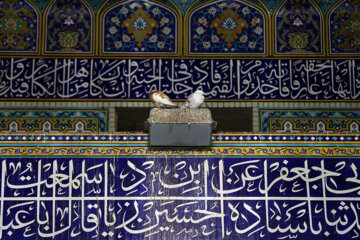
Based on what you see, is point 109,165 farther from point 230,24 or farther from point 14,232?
point 230,24

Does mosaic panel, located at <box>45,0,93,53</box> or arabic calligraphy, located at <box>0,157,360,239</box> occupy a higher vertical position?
mosaic panel, located at <box>45,0,93,53</box>

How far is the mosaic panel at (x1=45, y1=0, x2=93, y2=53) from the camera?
21.1ft

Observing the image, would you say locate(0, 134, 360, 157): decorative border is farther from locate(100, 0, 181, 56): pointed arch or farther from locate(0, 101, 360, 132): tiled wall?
locate(100, 0, 181, 56): pointed arch

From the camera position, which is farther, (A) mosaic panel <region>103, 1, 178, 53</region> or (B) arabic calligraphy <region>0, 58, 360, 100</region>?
(A) mosaic panel <region>103, 1, 178, 53</region>

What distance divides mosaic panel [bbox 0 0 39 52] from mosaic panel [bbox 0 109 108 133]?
712 mm

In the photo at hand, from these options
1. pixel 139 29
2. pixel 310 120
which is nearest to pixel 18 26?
pixel 139 29

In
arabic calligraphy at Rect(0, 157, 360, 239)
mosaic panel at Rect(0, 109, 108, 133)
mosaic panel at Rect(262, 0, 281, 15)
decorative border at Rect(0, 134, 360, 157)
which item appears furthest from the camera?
mosaic panel at Rect(262, 0, 281, 15)

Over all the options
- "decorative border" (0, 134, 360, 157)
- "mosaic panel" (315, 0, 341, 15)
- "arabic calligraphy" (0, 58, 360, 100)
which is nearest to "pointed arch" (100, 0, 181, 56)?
"arabic calligraphy" (0, 58, 360, 100)

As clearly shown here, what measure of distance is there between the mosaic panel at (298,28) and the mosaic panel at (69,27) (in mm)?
2036

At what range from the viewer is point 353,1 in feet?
21.8

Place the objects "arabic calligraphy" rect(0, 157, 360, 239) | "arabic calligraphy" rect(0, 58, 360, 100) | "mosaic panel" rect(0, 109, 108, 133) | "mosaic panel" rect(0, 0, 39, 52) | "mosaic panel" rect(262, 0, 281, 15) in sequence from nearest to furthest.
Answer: "arabic calligraphy" rect(0, 157, 360, 239) < "mosaic panel" rect(0, 109, 108, 133) < "arabic calligraphy" rect(0, 58, 360, 100) < "mosaic panel" rect(0, 0, 39, 52) < "mosaic panel" rect(262, 0, 281, 15)

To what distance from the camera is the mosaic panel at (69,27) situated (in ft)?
21.1

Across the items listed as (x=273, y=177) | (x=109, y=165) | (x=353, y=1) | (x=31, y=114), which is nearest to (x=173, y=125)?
(x=109, y=165)

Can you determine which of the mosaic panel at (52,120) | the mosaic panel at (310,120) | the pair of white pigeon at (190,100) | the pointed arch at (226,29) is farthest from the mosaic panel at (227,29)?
the pair of white pigeon at (190,100)
